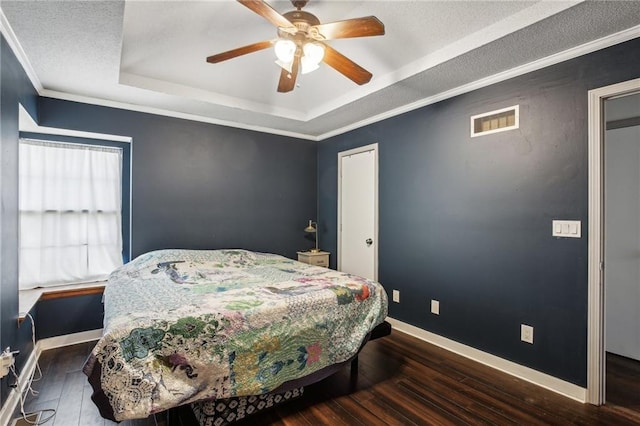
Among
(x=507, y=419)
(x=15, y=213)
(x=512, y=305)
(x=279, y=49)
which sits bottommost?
(x=507, y=419)

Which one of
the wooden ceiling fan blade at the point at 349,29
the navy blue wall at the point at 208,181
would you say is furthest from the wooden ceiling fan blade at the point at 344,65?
the navy blue wall at the point at 208,181

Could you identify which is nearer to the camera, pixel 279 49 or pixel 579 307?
pixel 279 49

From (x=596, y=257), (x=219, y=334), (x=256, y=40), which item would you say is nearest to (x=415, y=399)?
(x=219, y=334)

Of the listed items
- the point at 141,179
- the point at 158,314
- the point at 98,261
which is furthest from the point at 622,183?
the point at 98,261

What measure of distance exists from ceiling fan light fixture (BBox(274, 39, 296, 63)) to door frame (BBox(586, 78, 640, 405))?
2.08 m

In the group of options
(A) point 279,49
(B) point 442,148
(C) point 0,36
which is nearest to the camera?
(C) point 0,36

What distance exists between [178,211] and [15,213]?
159cm

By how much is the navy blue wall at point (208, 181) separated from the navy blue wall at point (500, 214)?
1.43 metres

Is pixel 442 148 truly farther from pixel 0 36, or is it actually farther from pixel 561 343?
pixel 0 36

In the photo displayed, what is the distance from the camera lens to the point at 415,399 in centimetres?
222

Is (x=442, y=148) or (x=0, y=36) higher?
(x=0, y=36)

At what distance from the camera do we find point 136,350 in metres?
1.57

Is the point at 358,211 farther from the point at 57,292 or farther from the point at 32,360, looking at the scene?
the point at 32,360

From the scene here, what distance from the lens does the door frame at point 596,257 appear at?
7.11 feet
